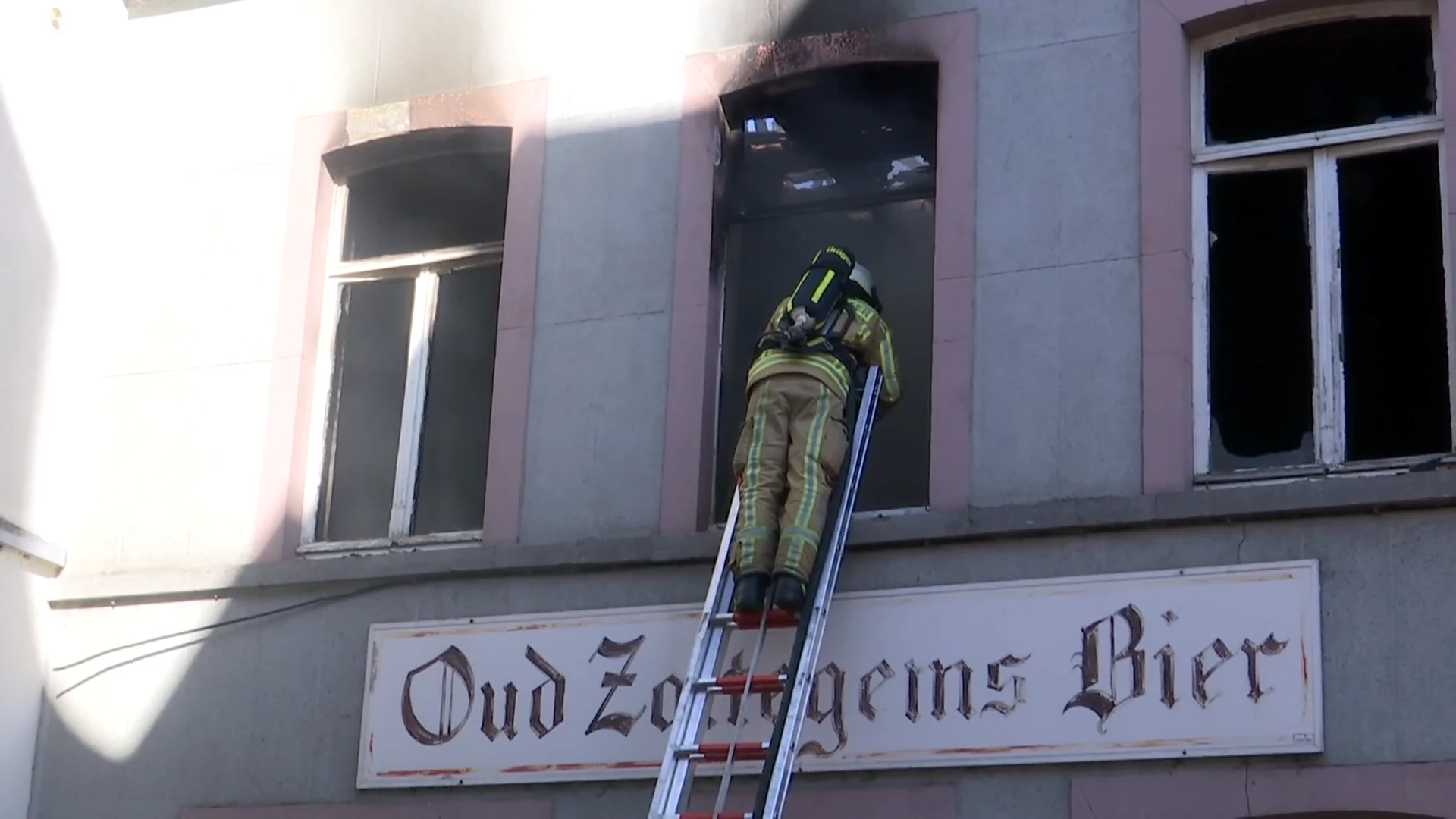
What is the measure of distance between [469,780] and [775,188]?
2.85m

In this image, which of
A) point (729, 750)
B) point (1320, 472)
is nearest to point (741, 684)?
point (729, 750)

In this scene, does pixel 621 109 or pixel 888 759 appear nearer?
pixel 888 759

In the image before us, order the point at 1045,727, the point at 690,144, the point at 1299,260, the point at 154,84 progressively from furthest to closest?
the point at 154,84, the point at 690,144, the point at 1299,260, the point at 1045,727

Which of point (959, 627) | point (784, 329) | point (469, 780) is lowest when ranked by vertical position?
point (469, 780)

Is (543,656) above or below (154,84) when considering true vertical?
below

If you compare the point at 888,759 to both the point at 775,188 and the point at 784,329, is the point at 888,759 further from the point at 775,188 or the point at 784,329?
the point at 775,188

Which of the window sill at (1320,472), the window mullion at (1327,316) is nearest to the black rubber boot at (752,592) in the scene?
the window sill at (1320,472)

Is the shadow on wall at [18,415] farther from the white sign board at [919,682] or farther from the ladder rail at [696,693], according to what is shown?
the ladder rail at [696,693]

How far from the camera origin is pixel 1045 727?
27.7ft

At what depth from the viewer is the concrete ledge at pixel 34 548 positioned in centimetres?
1009

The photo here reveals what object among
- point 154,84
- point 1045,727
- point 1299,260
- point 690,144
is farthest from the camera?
point 154,84

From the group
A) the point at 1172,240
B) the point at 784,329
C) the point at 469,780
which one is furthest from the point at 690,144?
the point at 469,780

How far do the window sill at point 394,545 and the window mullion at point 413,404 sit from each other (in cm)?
9

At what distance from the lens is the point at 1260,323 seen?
29.8 feet
